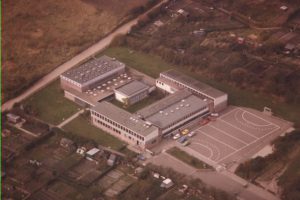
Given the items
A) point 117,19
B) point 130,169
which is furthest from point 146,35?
point 130,169

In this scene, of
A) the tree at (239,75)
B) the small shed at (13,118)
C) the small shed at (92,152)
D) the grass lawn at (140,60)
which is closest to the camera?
the small shed at (92,152)

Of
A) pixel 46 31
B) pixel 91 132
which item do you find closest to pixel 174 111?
pixel 91 132

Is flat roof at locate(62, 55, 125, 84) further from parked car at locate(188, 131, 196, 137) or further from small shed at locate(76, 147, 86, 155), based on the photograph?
parked car at locate(188, 131, 196, 137)

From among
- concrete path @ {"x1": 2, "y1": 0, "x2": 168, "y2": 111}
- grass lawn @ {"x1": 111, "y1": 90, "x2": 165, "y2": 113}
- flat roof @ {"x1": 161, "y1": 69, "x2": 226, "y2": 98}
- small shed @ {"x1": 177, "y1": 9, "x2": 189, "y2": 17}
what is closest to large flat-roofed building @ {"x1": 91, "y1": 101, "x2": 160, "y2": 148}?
grass lawn @ {"x1": 111, "y1": 90, "x2": 165, "y2": 113}

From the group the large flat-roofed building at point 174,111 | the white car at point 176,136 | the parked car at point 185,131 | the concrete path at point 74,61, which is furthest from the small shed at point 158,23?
the white car at point 176,136

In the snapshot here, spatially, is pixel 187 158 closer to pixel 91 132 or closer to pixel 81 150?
pixel 81 150

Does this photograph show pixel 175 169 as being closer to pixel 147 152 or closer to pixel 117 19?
pixel 147 152

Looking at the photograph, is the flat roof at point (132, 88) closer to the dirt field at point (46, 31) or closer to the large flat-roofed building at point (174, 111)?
the large flat-roofed building at point (174, 111)

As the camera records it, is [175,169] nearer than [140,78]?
Yes
